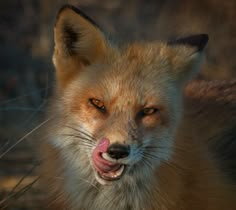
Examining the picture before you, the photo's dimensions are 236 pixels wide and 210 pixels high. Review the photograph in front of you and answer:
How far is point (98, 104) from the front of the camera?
3824mm

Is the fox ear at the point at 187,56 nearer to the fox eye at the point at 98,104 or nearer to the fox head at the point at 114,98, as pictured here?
the fox head at the point at 114,98

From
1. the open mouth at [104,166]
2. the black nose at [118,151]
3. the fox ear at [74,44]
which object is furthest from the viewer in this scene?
the fox ear at [74,44]

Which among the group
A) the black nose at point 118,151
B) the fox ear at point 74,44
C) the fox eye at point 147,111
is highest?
the fox ear at point 74,44

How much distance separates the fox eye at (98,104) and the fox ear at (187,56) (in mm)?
621

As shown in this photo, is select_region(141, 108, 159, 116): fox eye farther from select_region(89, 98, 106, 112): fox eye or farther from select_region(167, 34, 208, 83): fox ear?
select_region(167, 34, 208, 83): fox ear

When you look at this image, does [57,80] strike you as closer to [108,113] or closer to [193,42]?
[108,113]

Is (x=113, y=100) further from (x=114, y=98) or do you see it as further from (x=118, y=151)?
(x=118, y=151)

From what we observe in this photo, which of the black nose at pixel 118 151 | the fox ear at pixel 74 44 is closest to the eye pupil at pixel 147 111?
the black nose at pixel 118 151

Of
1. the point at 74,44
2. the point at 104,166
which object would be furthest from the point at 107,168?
the point at 74,44

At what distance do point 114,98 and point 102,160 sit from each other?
0.40 metres

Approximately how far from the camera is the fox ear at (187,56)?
414cm

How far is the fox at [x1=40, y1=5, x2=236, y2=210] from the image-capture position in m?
3.77

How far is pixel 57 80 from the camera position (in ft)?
13.9

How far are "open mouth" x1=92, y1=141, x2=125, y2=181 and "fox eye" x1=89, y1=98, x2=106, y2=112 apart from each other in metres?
0.29
